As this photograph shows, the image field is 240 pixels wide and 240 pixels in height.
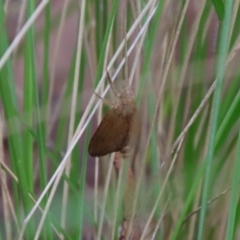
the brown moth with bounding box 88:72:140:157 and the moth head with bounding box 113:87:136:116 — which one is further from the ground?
the moth head with bounding box 113:87:136:116

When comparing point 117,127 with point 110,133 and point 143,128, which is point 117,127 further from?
point 143,128

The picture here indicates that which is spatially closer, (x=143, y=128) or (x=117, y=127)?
(x=117, y=127)

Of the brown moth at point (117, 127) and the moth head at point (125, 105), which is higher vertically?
the moth head at point (125, 105)

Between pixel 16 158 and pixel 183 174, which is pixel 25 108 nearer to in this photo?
pixel 16 158

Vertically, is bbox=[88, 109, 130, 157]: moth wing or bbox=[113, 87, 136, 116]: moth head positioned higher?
bbox=[113, 87, 136, 116]: moth head

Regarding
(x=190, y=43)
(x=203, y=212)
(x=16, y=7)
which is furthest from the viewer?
(x=16, y=7)

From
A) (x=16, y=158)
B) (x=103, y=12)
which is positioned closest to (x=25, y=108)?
(x=16, y=158)

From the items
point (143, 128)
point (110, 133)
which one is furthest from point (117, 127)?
point (143, 128)
